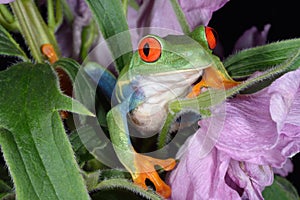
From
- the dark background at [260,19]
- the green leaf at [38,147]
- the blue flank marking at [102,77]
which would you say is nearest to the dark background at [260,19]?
the dark background at [260,19]

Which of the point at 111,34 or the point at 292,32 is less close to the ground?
the point at 111,34

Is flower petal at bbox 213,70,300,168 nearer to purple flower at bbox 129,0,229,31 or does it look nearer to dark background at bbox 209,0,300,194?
purple flower at bbox 129,0,229,31

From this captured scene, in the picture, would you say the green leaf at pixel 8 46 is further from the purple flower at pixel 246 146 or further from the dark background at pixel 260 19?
the dark background at pixel 260 19

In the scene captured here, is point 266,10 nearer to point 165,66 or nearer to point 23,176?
point 165,66

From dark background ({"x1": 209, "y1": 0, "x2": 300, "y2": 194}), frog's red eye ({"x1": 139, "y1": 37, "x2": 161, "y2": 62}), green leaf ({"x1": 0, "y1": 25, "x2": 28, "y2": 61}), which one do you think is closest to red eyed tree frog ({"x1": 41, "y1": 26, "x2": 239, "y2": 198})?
frog's red eye ({"x1": 139, "y1": 37, "x2": 161, "y2": 62})

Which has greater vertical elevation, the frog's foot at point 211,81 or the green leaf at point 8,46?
the green leaf at point 8,46

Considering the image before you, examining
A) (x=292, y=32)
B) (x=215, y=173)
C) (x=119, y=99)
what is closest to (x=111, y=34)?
(x=119, y=99)
